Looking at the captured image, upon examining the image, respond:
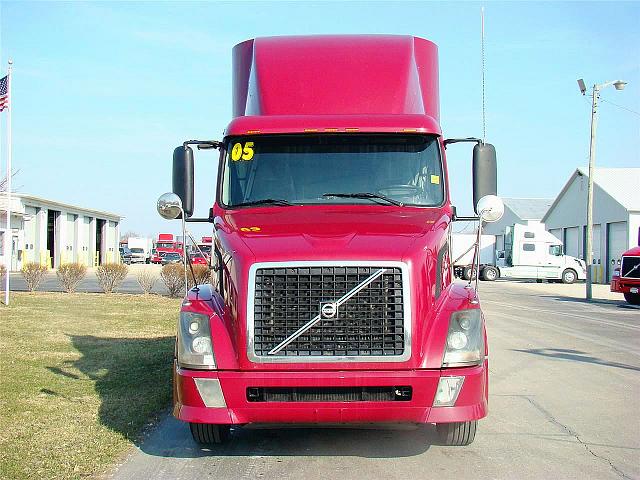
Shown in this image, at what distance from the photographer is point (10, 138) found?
20312 millimetres

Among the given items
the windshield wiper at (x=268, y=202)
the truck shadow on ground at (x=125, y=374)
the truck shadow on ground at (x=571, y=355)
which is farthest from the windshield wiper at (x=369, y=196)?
the truck shadow on ground at (x=571, y=355)

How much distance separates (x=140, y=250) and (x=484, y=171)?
294 ft

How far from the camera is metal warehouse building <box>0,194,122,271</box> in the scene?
54578 mm

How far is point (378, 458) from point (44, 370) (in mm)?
5661

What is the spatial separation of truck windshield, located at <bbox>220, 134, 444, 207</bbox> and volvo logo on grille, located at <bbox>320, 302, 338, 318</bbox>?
4.94 ft

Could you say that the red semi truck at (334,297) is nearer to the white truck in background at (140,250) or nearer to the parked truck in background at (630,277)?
the parked truck in background at (630,277)

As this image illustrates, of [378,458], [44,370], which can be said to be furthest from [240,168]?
[44,370]

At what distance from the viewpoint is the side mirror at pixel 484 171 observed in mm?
7574

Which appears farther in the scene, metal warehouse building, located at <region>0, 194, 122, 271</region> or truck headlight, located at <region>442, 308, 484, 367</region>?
metal warehouse building, located at <region>0, 194, 122, 271</region>

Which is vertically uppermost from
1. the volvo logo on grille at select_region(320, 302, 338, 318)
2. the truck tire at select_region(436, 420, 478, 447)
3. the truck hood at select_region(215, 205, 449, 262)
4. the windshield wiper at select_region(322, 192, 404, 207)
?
the windshield wiper at select_region(322, 192, 404, 207)

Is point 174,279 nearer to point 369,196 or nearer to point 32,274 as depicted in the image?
point 32,274

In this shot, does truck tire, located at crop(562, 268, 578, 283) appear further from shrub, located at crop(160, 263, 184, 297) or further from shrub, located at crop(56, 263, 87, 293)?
shrub, located at crop(56, 263, 87, 293)

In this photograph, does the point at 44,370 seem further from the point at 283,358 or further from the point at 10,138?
the point at 10,138

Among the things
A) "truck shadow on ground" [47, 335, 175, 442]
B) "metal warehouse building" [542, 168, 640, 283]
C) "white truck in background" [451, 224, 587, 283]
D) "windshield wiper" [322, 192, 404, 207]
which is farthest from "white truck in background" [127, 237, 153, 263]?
"windshield wiper" [322, 192, 404, 207]
